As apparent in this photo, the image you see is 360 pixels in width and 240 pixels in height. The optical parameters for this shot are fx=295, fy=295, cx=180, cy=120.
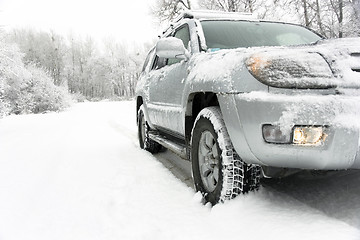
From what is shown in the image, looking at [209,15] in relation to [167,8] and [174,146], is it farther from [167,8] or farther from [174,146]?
[167,8]

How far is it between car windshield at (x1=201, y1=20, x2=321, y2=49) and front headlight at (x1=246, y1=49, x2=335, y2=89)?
1161mm

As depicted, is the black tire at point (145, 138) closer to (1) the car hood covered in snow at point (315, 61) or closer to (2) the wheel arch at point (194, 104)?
(2) the wheel arch at point (194, 104)

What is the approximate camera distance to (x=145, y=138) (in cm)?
516

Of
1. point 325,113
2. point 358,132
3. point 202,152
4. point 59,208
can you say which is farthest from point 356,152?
point 59,208

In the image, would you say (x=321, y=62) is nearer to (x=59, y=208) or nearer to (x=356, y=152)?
(x=356, y=152)

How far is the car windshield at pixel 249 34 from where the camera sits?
123 inches

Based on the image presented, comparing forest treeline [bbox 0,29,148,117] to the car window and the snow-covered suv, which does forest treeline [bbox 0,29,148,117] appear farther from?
the snow-covered suv

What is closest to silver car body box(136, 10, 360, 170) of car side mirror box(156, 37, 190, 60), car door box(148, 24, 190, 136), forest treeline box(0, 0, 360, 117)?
car side mirror box(156, 37, 190, 60)

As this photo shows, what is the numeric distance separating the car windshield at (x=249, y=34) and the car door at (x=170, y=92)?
319mm

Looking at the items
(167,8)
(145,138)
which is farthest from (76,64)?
(145,138)

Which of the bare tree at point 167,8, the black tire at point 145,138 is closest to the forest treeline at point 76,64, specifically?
the bare tree at point 167,8

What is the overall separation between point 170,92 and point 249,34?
110cm

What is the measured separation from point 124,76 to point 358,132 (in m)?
62.9

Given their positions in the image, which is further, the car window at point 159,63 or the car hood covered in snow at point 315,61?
the car window at point 159,63
